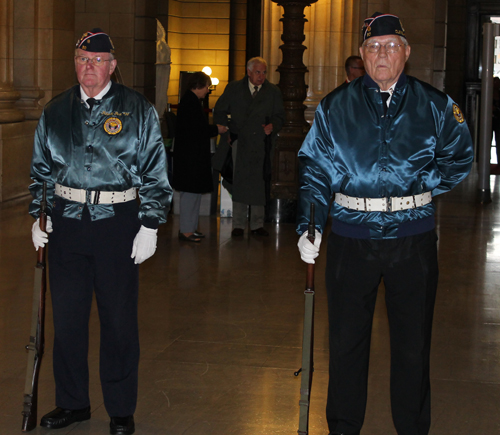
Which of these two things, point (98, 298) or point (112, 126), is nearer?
point (112, 126)

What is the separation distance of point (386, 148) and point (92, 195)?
1.35 metres

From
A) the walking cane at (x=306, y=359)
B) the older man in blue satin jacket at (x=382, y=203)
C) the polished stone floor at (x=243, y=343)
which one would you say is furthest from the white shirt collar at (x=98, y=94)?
the polished stone floor at (x=243, y=343)

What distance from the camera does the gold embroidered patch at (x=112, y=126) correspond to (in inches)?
149

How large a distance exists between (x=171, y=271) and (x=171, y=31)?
46.6 feet

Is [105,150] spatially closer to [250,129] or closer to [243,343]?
[243,343]

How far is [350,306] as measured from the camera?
140 inches

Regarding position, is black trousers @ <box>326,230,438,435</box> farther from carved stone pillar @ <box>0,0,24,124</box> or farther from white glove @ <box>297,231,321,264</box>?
carved stone pillar @ <box>0,0,24,124</box>

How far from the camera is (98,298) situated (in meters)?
3.92

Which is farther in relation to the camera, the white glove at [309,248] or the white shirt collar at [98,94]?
the white shirt collar at [98,94]

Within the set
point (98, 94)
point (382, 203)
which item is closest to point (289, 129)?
point (98, 94)

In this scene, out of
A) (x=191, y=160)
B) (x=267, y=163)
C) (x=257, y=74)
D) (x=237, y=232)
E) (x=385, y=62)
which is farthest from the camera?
(x=267, y=163)

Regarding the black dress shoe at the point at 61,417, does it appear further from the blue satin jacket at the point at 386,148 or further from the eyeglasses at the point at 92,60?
the eyeglasses at the point at 92,60

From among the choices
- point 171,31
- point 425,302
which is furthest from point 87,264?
point 171,31

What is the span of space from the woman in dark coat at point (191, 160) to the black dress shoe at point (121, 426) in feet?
15.5
